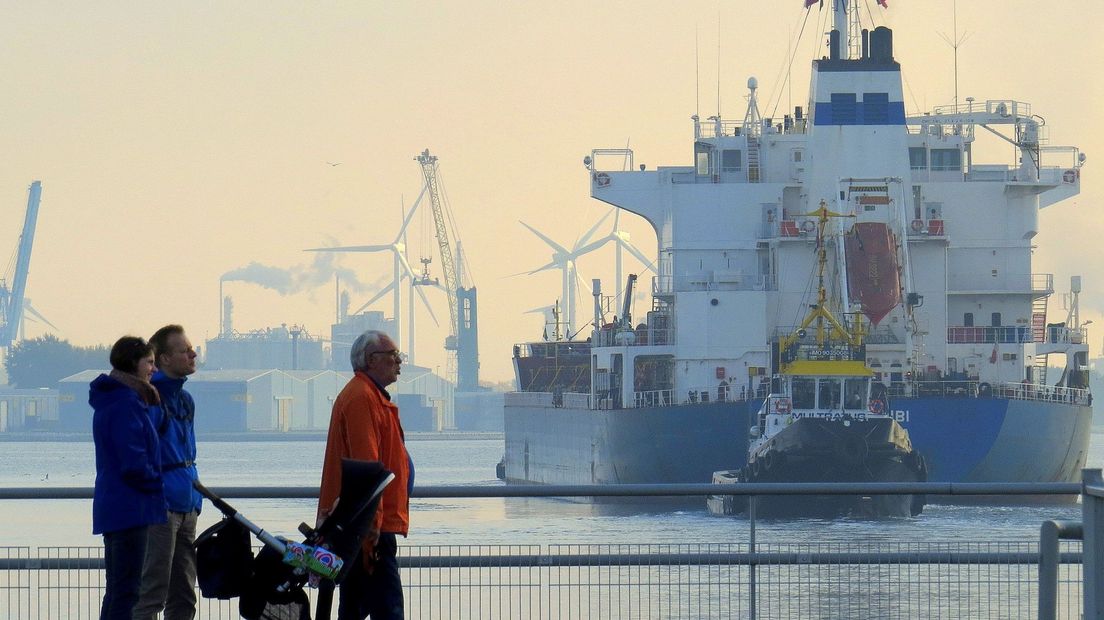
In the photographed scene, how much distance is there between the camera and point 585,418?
1914 inches

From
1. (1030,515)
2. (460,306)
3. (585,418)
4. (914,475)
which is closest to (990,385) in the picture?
(1030,515)

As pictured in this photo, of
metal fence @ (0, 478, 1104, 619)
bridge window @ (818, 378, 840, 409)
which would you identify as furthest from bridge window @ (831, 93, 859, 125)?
metal fence @ (0, 478, 1104, 619)

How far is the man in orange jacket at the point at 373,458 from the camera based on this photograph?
7156 millimetres

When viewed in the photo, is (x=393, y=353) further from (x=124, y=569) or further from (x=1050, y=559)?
(x=1050, y=559)

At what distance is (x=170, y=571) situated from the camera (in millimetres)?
7648

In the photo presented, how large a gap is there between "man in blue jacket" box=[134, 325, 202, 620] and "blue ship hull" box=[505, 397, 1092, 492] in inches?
1268

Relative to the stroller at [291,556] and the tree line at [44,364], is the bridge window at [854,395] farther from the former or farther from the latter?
the tree line at [44,364]

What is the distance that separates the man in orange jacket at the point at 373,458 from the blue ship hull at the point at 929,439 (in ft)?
107

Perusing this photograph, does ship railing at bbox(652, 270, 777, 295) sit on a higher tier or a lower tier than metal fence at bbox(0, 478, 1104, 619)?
higher

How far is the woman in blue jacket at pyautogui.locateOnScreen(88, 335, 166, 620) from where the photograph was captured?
7.38 m

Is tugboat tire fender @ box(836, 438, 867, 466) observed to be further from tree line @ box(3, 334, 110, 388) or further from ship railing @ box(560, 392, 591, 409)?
tree line @ box(3, 334, 110, 388)

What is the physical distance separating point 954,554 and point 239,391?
155 metres

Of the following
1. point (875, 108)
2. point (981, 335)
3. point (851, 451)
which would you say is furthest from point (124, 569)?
point (981, 335)

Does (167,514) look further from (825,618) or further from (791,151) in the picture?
(791,151)
